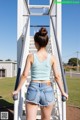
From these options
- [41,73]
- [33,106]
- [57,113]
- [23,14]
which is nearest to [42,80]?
[41,73]

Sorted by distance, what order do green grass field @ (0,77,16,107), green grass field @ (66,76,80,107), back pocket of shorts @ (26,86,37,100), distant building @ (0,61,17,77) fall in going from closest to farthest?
back pocket of shorts @ (26,86,37,100) → green grass field @ (0,77,16,107) → green grass field @ (66,76,80,107) → distant building @ (0,61,17,77)

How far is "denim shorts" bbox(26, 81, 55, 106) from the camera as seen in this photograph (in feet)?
14.9

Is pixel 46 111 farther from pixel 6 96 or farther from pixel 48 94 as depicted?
pixel 6 96

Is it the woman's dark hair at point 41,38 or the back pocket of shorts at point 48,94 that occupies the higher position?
the woman's dark hair at point 41,38

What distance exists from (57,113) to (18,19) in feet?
10.3

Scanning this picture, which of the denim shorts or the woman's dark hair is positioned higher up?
the woman's dark hair

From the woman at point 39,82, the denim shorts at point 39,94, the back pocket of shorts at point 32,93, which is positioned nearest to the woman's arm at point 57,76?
the woman at point 39,82

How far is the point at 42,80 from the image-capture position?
15.0ft

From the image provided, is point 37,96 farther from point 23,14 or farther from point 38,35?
point 23,14

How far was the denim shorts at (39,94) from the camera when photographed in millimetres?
4543

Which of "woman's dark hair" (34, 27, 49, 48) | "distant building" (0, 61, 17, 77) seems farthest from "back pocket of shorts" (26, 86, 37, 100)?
"distant building" (0, 61, 17, 77)

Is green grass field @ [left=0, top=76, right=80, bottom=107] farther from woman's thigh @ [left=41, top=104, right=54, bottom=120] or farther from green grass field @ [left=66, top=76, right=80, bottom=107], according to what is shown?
woman's thigh @ [left=41, top=104, right=54, bottom=120]

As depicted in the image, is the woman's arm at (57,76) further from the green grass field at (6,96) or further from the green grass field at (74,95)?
the green grass field at (6,96)

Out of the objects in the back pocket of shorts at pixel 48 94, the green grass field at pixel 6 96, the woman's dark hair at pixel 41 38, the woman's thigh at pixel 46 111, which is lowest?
the green grass field at pixel 6 96
